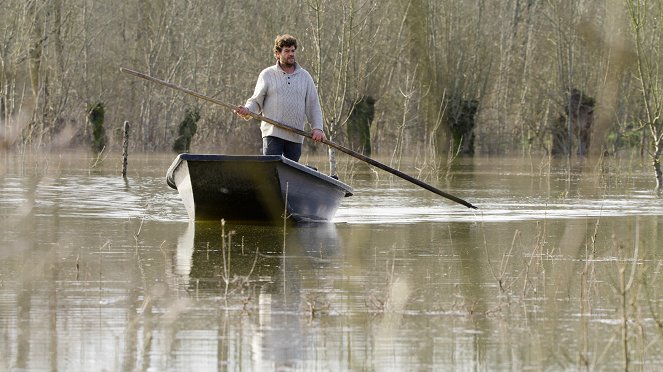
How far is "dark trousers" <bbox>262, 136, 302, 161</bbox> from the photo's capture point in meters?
15.1

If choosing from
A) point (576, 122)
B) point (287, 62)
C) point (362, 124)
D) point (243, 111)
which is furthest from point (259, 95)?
point (576, 122)

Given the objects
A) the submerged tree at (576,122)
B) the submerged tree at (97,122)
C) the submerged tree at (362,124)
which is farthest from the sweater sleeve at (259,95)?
the submerged tree at (97,122)

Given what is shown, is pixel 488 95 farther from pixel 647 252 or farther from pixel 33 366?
pixel 33 366

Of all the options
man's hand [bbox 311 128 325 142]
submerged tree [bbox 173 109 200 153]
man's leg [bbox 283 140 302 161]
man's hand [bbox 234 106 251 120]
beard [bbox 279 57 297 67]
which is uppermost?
beard [bbox 279 57 297 67]

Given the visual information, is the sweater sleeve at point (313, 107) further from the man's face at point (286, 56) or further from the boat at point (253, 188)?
the boat at point (253, 188)

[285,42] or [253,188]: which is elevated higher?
[285,42]

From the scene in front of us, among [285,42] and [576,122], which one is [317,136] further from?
[576,122]

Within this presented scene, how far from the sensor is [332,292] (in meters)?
9.33

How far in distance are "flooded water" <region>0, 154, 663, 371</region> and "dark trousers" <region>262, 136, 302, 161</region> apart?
2.83 ft

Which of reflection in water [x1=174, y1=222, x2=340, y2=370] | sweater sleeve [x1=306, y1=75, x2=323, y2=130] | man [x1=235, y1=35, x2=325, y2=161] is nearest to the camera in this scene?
reflection in water [x1=174, y1=222, x2=340, y2=370]

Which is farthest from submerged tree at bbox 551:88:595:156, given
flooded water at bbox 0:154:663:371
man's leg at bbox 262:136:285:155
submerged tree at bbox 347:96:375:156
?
man's leg at bbox 262:136:285:155

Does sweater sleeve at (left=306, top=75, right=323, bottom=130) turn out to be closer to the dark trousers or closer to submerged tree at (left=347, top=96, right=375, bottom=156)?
the dark trousers

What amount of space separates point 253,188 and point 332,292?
17.1ft

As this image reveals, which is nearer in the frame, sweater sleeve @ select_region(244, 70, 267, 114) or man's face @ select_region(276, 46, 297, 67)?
man's face @ select_region(276, 46, 297, 67)
